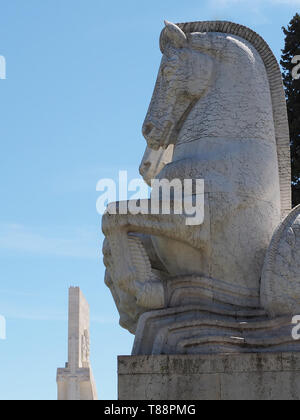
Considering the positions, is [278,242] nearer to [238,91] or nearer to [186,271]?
[186,271]

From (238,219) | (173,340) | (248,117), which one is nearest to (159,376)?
(173,340)

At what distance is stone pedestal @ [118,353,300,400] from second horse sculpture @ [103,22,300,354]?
0.17 metres

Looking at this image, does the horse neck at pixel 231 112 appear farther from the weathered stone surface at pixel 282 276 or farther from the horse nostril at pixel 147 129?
the weathered stone surface at pixel 282 276

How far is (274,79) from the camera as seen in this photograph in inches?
316

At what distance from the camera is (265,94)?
777cm

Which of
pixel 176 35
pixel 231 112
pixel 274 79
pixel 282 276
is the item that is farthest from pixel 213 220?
pixel 176 35

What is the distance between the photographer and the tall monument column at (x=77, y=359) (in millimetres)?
25891

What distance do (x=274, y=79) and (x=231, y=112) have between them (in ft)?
2.46

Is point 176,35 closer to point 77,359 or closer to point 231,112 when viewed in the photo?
point 231,112

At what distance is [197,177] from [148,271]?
0.89 m

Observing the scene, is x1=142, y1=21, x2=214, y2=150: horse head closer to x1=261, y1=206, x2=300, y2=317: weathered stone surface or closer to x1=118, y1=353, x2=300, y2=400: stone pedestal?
x1=261, y1=206, x2=300, y2=317: weathered stone surface

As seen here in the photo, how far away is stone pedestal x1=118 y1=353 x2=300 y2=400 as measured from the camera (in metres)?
6.62
